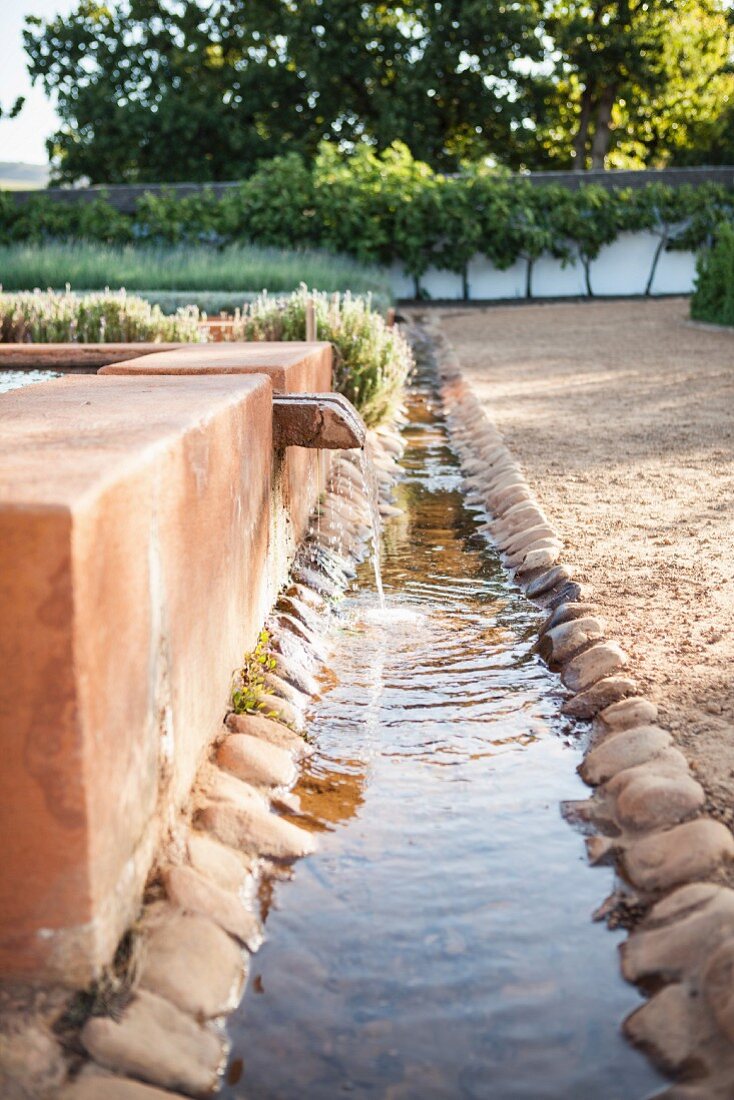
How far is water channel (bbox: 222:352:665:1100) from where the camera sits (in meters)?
2.33

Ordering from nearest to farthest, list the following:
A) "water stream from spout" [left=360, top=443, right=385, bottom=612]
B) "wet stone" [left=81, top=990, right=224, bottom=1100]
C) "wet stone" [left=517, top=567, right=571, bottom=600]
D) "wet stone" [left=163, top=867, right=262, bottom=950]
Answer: "wet stone" [left=81, top=990, right=224, bottom=1100]
"wet stone" [left=163, top=867, right=262, bottom=950]
"wet stone" [left=517, top=567, right=571, bottom=600]
"water stream from spout" [left=360, top=443, right=385, bottom=612]

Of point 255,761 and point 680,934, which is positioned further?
point 255,761

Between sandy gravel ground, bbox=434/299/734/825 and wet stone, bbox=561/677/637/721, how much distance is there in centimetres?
6

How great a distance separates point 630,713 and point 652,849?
79 centimetres

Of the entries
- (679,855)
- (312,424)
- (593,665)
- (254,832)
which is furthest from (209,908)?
(312,424)

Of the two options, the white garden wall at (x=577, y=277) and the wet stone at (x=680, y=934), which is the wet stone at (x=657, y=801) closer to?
the wet stone at (x=680, y=934)

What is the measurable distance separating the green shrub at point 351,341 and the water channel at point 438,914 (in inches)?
169

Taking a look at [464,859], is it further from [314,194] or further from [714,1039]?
[314,194]

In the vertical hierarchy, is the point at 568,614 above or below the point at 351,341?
below

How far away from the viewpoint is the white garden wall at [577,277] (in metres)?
23.9

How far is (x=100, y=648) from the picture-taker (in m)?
2.21

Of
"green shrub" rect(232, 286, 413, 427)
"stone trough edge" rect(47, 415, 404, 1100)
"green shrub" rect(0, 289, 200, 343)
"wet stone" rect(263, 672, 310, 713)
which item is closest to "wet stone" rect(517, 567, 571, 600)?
"stone trough edge" rect(47, 415, 404, 1100)

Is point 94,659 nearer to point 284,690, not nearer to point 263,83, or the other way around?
point 284,690

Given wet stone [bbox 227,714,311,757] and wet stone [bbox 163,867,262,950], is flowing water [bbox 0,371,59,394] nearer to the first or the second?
wet stone [bbox 227,714,311,757]
